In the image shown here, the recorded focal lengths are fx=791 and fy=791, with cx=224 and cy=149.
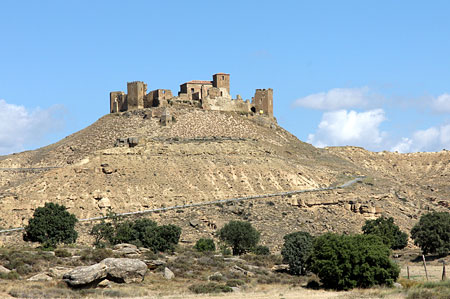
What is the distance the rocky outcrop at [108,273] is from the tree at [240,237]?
19652 mm

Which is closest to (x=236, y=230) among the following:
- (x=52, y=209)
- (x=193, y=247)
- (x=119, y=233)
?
(x=193, y=247)

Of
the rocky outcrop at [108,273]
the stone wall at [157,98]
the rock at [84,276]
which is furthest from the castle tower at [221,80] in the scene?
the rock at [84,276]

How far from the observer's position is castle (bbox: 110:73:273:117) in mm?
92375

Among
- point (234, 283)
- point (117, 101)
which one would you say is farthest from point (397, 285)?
point (117, 101)

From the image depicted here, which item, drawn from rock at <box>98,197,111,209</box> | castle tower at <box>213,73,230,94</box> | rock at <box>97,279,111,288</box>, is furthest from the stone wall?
rock at <box>97,279,111,288</box>

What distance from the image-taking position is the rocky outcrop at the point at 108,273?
39375 millimetres

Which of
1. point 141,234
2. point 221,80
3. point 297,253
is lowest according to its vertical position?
point 297,253

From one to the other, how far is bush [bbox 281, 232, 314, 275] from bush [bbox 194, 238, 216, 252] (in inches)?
299

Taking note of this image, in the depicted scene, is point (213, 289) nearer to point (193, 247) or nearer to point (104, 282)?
point (104, 282)

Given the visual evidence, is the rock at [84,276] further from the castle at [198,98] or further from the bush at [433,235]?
the castle at [198,98]

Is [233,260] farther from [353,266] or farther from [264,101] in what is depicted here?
[264,101]

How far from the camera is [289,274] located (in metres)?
52.5

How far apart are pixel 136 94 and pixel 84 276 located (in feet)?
177

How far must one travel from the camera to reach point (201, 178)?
258ft
